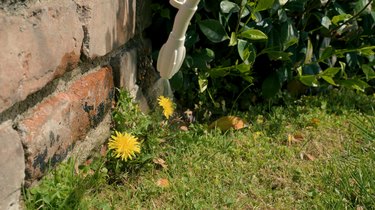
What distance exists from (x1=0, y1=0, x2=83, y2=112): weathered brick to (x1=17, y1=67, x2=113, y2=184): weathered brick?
A: 0.30 feet

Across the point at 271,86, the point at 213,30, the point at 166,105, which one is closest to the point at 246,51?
the point at 213,30

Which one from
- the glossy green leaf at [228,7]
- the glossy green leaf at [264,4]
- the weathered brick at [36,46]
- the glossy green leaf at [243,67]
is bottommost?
the glossy green leaf at [243,67]

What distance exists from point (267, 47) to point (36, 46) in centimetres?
136

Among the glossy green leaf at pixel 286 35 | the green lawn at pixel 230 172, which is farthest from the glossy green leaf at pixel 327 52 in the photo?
the green lawn at pixel 230 172

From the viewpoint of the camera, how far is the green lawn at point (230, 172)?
74.7 inches

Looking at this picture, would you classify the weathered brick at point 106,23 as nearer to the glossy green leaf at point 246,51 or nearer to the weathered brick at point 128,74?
the weathered brick at point 128,74

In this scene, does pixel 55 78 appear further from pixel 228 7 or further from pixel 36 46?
pixel 228 7

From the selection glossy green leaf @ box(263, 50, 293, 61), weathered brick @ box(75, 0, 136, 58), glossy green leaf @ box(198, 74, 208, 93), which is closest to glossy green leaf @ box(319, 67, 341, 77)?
glossy green leaf @ box(263, 50, 293, 61)

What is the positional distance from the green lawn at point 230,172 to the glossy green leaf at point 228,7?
Answer: 54cm

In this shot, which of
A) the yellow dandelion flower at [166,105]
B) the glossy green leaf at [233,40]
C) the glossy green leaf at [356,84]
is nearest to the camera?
the yellow dandelion flower at [166,105]

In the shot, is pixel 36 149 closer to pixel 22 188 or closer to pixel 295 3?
pixel 22 188

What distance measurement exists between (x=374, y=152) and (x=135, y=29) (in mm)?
1115

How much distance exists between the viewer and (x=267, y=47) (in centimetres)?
263

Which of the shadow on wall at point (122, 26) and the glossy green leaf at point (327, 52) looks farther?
the glossy green leaf at point (327, 52)
